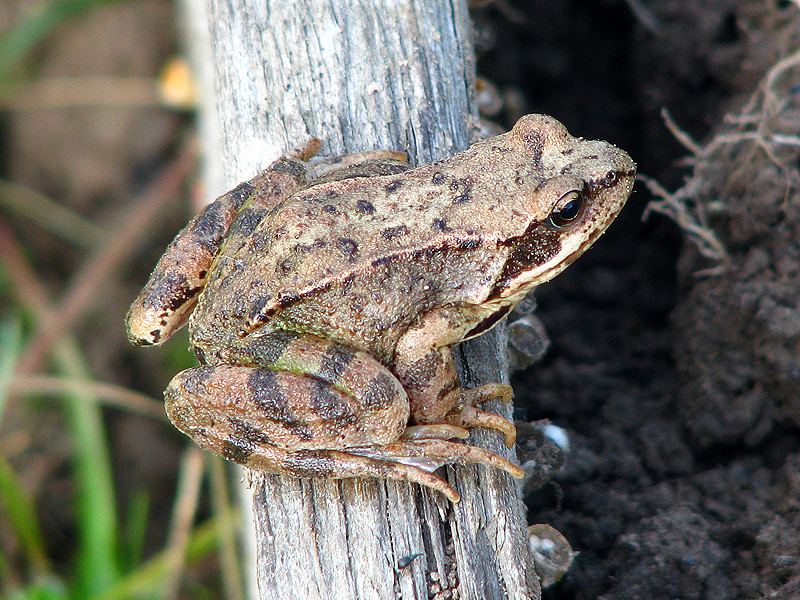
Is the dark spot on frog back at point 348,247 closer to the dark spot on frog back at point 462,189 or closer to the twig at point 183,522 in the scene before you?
the dark spot on frog back at point 462,189

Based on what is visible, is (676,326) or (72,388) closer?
(676,326)

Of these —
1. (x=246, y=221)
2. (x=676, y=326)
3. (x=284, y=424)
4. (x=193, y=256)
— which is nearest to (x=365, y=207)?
(x=246, y=221)

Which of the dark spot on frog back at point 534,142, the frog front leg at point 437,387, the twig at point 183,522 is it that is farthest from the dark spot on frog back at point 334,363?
the twig at point 183,522

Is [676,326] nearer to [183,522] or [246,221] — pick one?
[246,221]

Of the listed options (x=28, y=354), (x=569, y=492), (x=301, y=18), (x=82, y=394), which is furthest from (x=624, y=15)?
(x=28, y=354)

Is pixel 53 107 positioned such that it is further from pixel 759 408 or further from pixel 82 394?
pixel 759 408

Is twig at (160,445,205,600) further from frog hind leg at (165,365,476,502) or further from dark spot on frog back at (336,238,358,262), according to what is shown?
dark spot on frog back at (336,238,358,262)

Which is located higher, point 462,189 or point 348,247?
point 462,189
